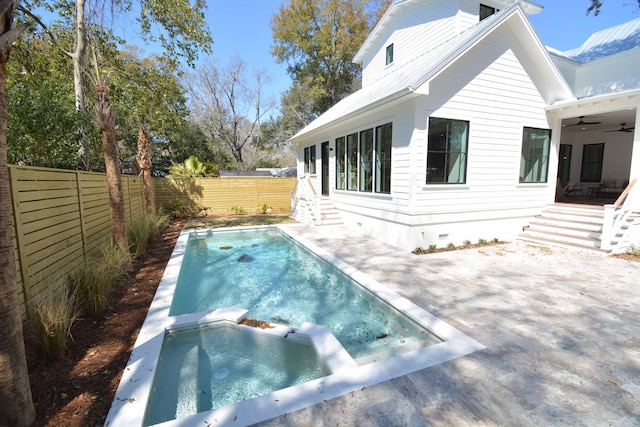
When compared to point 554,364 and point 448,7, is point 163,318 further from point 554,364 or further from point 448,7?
point 448,7

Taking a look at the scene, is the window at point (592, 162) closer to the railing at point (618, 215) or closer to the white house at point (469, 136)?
the white house at point (469, 136)

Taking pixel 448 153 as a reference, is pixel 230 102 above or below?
above

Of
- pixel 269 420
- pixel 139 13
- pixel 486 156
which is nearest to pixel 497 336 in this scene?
pixel 269 420

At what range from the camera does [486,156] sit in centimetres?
743

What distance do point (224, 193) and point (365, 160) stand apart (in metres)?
8.24

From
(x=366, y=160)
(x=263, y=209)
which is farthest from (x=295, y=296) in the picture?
(x=263, y=209)

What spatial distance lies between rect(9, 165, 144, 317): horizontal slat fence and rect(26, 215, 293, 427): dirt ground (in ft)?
2.17

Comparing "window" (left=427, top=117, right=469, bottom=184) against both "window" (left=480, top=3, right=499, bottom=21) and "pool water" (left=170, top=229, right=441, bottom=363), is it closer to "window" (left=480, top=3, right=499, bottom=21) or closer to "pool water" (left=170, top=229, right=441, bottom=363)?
"pool water" (left=170, top=229, right=441, bottom=363)

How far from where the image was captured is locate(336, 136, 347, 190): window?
9.91 m

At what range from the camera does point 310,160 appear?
13.5m

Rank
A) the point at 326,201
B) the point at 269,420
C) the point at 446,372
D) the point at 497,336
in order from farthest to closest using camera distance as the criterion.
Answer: the point at 326,201 < the point at 497,336 < the point at 446,372 < the point at 269,420

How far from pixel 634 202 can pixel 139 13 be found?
1279cm

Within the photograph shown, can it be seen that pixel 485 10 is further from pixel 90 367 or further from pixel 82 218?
pixel 90 367

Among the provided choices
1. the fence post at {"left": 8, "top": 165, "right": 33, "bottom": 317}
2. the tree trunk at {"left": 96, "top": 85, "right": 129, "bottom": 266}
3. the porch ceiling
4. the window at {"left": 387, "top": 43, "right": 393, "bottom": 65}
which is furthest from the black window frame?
the fence post at {"left": 8, "top": 165, "right": 33, "bottom": 317}
